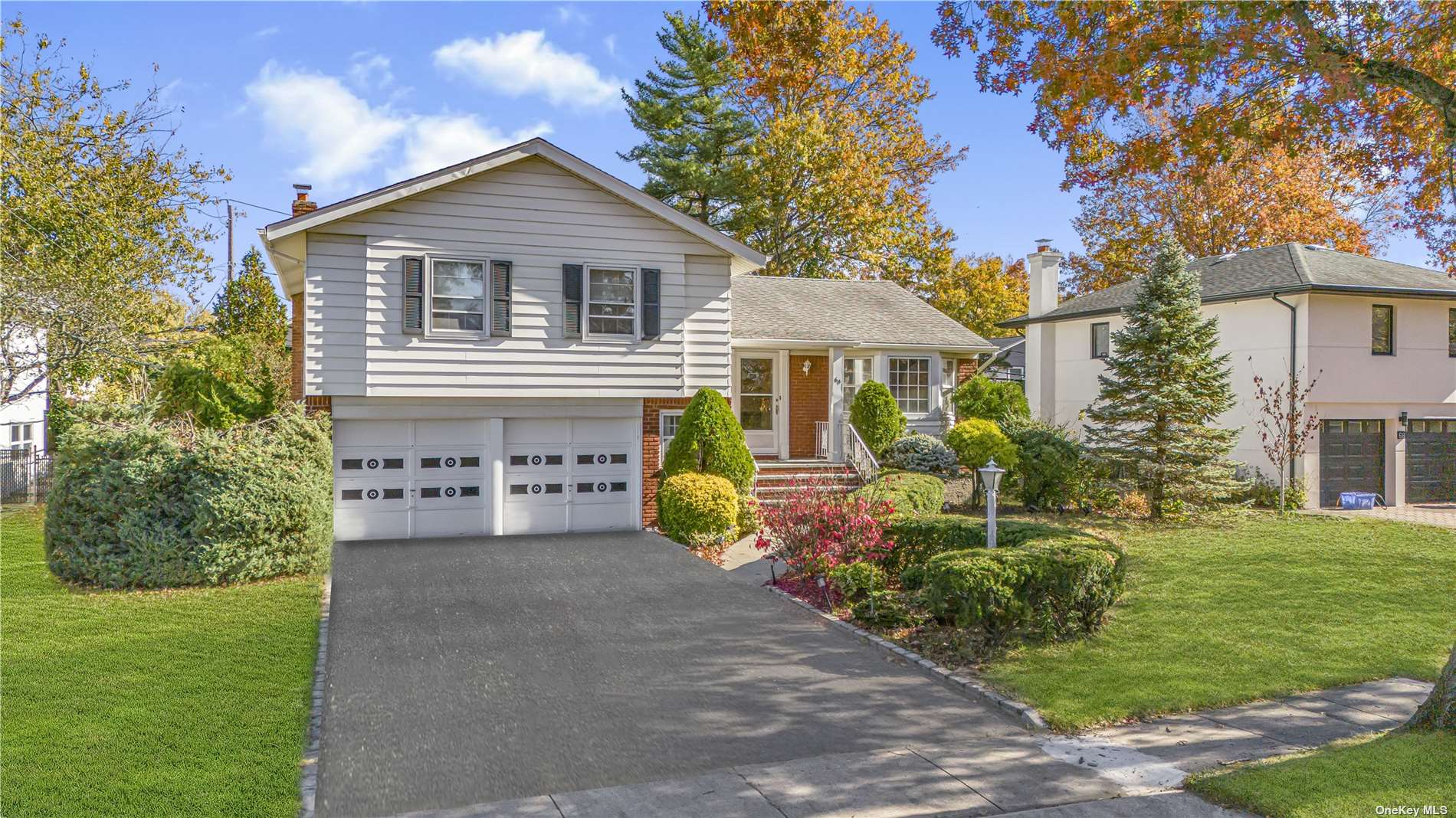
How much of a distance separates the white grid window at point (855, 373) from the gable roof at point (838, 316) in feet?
2.51

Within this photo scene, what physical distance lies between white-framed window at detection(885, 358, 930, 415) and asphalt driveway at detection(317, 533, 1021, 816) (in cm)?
1173

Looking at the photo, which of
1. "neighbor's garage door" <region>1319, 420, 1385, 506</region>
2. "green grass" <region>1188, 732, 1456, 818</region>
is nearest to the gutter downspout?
"neighbor's garage door" <region>1319, 420, 1385, 506</region>

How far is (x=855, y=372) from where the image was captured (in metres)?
23.2

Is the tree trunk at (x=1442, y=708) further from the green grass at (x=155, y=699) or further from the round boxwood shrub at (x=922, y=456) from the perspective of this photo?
the round boxwood shrub at (x=922, y=456)

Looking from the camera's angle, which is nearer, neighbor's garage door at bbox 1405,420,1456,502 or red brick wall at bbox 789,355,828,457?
red brick wall at bbox 789,355,828,457

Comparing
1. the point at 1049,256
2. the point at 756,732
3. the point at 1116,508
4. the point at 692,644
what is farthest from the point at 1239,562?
the point at 1049,256

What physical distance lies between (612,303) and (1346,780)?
1289 cm

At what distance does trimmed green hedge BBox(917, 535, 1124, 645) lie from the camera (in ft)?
28.9

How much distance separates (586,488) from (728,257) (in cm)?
505

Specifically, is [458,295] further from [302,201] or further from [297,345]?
[302,201]

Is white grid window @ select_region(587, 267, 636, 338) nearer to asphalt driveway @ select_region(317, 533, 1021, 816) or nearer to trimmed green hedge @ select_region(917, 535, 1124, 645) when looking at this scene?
asphalt driveway @ select_region(317, 533, 1021, 816)

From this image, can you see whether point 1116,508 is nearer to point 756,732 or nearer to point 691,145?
point 756,732

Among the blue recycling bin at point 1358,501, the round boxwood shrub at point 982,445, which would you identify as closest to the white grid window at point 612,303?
the round boxwood shrub at point 982,445

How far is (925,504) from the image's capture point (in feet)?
53.6
